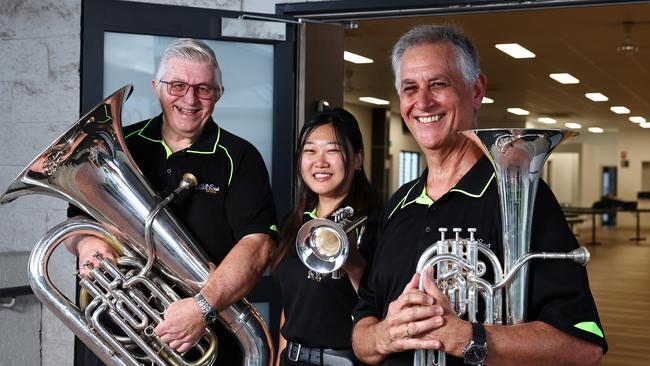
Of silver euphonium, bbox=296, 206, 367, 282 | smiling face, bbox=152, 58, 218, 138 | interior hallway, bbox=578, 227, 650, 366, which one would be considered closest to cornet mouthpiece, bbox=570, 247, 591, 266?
silver euphonium, bbox=296, 206, 367, 282

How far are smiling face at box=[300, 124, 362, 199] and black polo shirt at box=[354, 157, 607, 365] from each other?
591 millimetres

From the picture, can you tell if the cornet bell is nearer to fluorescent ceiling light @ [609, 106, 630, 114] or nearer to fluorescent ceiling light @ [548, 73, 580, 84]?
fluorescent ceiling light @ [548, 73, 580, 84]

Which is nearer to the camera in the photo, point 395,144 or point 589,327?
point 589,327

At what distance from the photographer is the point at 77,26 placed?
3674mm

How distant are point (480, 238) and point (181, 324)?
40.4 inches

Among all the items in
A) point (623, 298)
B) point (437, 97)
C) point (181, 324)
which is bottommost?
point (623, 298)

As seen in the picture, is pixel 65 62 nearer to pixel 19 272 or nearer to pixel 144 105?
pixel 144 105

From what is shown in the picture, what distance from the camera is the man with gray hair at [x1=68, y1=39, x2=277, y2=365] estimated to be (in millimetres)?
2438

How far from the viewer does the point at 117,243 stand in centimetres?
237

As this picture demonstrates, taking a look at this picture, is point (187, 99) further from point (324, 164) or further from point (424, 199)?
point (424, 199)

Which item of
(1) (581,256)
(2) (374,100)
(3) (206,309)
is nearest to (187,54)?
(3) (206,309)

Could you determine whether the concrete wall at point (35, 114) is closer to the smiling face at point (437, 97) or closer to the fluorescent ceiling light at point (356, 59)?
the smiling face at point (437, 97)

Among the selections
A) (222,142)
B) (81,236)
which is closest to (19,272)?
(81,236)

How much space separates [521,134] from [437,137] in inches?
9.5
